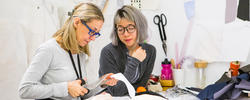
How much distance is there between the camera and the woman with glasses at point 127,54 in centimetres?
132

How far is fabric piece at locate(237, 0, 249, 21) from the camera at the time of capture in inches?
50.3

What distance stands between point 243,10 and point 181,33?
53 cm

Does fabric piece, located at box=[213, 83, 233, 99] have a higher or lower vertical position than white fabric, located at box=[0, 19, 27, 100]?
lower

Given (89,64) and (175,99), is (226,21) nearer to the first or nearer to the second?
(175,99)

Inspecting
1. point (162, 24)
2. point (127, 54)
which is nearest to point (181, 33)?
point (162, 24)

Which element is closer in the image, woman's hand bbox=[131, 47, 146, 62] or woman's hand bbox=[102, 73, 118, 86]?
woman's hand bbox=[102, 73, 118, 86]

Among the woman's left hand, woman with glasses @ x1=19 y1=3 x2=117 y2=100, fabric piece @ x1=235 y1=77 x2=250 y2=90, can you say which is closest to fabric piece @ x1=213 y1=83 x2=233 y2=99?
fabric piece @ x1=235 y1=77 x2=250 y2=90

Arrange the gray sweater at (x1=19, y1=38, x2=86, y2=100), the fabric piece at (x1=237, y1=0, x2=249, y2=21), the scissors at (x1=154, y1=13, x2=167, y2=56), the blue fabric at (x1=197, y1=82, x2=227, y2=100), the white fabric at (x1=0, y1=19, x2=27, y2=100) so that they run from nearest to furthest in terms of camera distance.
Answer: the gray sweater at (x1=19, y1=38, x2=86, y2=100) < the blue fabric at (x1=197, y1=82, x2=227, y2=100) < the fabric piece at (x1=237, y1=0, x2=249, y2=21) < the white fabric at (x1=0, y1=19, x2=27, y2=100) < the scissors at (x1=154, y1=13, x2=167, y2=56)

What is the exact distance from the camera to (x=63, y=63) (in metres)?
1.04

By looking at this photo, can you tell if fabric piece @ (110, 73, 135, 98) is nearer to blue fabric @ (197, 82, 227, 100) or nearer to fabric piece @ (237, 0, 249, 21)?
blue fabric @ (197, 82, 227, 100)

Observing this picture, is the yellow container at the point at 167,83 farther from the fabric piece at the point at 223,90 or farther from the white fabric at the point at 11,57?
the white fabric at the point at 11,57

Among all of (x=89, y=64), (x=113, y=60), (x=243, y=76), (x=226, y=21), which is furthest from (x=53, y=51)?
(x=226, y=21)

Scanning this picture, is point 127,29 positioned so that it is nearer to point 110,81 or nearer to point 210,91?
point 110,81

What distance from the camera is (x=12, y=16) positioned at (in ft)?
4.62
